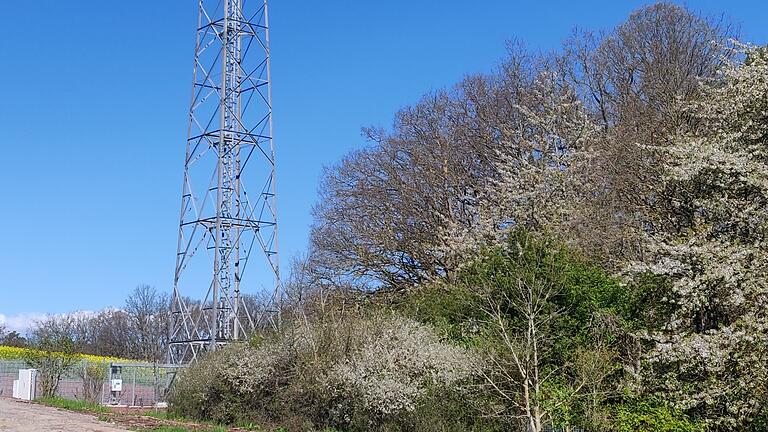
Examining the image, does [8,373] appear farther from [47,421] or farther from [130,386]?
[47,421]

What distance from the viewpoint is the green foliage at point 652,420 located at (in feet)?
51.9

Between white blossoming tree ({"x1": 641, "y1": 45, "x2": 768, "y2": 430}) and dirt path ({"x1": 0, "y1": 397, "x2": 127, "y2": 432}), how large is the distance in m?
12.6

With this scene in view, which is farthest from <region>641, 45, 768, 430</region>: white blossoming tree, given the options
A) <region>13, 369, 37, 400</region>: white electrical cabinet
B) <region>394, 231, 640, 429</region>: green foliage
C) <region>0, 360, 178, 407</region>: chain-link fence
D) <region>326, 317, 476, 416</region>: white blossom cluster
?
<region>13, 369, 37, 400</region>: white electrical cabinet

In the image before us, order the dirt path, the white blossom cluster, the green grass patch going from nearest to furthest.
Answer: the white blossom cluster
the dirt path
the green grass patch

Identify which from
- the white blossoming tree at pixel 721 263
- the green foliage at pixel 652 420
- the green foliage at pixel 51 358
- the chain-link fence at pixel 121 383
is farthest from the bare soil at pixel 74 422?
the white blossoming tree at pixel 721 263

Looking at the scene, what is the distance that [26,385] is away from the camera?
36.0m

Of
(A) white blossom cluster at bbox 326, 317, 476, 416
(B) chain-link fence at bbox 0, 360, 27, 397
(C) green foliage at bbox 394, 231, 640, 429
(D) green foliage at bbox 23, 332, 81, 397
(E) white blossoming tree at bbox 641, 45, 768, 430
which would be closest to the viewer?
(E) white blossoming tree at bbox 641, 45, 768, 430

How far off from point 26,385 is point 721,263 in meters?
30.7

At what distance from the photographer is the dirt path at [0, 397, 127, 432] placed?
19.4 metres

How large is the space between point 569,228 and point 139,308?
59.2 metres

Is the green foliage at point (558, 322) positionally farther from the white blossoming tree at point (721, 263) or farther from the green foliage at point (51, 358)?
the green foliage at point (51, 358)

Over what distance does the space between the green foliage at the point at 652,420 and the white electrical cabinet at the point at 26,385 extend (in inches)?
1068

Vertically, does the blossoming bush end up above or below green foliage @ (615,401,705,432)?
above

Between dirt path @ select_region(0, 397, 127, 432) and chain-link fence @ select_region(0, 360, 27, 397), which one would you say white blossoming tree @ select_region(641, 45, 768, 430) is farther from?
chain-link fence @ select_region(0, 360, 27, 397)
